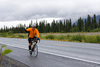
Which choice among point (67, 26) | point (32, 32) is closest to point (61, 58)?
point (32, 32)

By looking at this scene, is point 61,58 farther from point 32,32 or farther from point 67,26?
point 67,26

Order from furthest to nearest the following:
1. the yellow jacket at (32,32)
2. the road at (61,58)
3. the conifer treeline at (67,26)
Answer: the conifer treeline at (67,26) → the yellow jacket at (32,32) → the road at (61,58)

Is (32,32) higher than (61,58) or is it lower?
higher

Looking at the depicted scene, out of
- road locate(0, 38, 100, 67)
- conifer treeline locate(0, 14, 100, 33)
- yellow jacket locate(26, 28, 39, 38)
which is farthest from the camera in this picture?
conifer treeline locate(0, 14, 100, 33)

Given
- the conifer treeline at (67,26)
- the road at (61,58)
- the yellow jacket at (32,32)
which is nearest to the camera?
the road at (61,58)

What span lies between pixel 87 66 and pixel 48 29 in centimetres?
9863

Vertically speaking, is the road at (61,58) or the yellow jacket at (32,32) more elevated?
the yellow jacket at (32,32)

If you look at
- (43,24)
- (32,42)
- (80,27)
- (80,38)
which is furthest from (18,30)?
(32,42)

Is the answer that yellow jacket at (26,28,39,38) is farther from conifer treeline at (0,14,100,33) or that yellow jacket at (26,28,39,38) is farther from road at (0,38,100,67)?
conifer treeline at (0,14,100,33)

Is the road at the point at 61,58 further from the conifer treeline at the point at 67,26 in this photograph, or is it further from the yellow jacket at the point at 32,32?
the conifer treeline at the point at 67,26

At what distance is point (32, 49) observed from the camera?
858 cm

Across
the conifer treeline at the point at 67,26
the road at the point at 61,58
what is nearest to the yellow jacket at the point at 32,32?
the road at the point at 61,58

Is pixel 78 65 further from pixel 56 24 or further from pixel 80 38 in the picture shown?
pixel 56 24

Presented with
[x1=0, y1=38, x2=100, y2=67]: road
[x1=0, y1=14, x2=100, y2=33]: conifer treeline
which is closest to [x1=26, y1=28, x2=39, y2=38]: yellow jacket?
[x1=0, y1=38, x2=100, y2=67]: road
